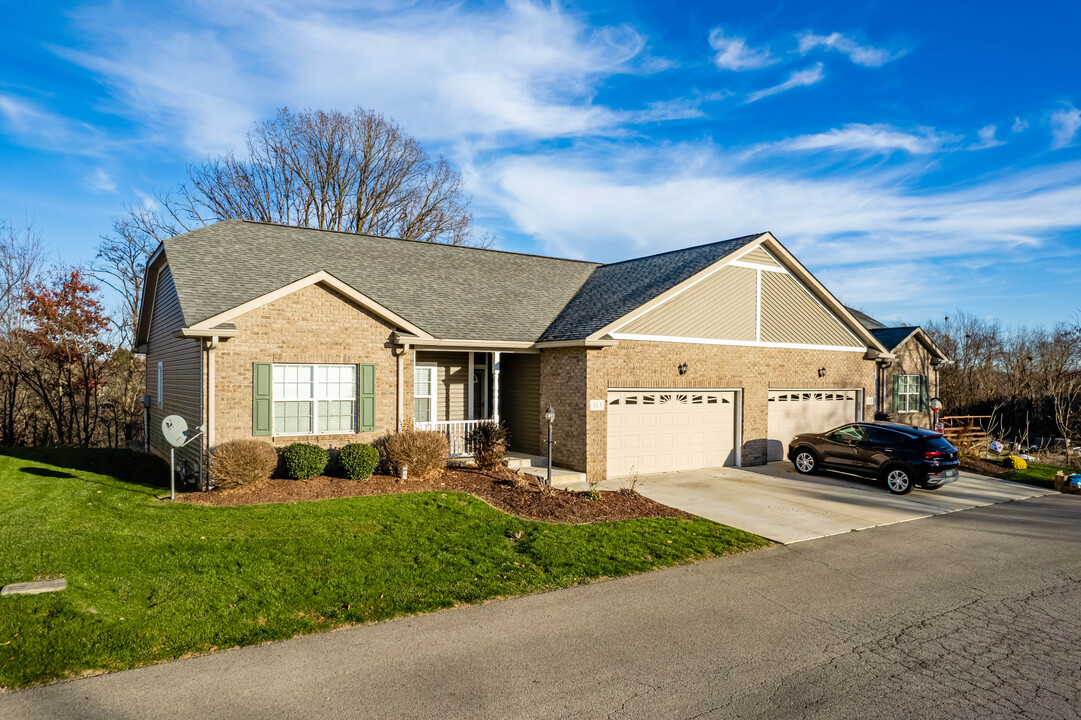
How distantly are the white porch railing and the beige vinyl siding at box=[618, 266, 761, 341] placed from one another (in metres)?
4.60

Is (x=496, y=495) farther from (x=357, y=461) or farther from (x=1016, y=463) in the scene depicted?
(x=1016, y=463)

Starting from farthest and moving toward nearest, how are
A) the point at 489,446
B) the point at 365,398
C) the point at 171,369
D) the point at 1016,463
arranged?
1. the point at 1016,463
2. the point at 171,369
3. the point at 489,446
4. the point at 365,398

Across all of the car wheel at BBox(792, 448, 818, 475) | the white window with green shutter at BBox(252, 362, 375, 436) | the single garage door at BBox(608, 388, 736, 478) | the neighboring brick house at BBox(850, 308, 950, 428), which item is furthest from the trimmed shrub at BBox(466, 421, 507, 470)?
the neighboring brick house at BBox(850, 308, 950, 428)

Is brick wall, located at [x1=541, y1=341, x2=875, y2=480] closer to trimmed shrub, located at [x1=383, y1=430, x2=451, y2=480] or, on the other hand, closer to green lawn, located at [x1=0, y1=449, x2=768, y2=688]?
trimmed shrub, located at [x1=383, y1=430, x2=451, y2=480]

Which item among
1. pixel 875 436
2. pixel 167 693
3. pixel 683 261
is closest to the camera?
A: pixel 167 693

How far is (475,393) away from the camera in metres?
17.8

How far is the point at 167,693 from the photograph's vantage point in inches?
203

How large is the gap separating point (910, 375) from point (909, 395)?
2.49 feet

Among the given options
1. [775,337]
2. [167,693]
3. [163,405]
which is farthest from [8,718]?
[775,337]

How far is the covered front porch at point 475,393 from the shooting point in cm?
1583

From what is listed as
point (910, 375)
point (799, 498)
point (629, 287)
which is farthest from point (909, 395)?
point (629, 287)

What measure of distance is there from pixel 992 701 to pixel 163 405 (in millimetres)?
18380

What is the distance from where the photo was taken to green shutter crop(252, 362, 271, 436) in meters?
12.8

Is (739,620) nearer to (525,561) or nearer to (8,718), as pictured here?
(525,561)
